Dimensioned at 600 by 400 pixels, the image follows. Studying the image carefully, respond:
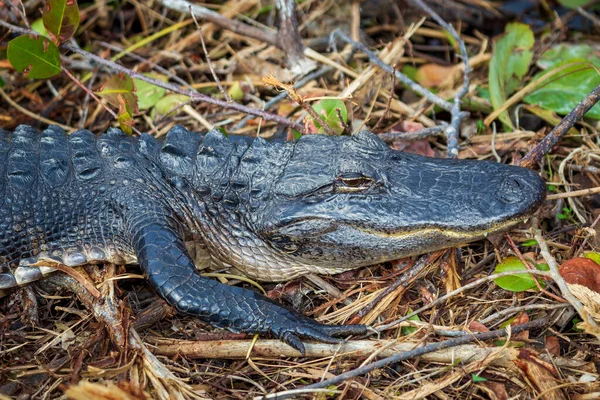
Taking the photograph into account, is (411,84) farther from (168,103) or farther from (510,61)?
(168,103)

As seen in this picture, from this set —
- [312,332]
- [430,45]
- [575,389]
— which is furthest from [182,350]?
[430,45]

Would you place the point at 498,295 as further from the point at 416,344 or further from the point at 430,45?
the point at 430,45

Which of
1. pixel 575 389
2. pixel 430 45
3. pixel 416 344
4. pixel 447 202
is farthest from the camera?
pixel 430 45

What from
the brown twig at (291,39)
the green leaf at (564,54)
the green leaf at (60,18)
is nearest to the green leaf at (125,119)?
the green leaf at (60,18)

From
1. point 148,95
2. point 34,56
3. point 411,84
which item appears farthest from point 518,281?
point 34,56

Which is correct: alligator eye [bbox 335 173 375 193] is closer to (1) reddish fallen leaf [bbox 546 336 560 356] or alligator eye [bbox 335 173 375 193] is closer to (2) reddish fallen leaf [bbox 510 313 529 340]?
(2) reddish fallen leaf [bbox 510 313 529 340]
